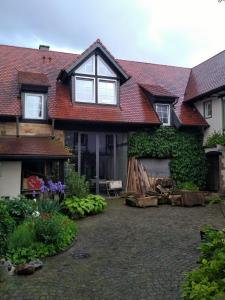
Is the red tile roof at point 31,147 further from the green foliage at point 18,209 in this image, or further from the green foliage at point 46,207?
the green foliage at point 18,209

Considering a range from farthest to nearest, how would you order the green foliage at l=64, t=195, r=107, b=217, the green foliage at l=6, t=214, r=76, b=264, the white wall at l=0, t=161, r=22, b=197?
1. the white wall at l=0, t=161, r=22, b=197
2. the green foliage at l=64, t=195, r=107, b=217
3. the green foliage at l=6, t=214, r=76, b=264

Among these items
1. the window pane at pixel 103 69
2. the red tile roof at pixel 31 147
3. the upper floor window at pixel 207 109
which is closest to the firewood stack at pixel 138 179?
the red tile roof at pixel 31 147

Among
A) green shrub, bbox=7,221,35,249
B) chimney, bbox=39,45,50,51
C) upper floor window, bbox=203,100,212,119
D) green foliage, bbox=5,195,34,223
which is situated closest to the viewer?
green shrub, bbox=7,221,35,249

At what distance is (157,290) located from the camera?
250 inches

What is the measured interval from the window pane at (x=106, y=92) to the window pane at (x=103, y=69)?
1.44 feet

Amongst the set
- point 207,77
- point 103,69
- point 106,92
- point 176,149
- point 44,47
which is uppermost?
point 44,47

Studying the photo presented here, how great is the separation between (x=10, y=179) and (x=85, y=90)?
22.8 feet

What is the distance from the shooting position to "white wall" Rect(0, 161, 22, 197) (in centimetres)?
1446

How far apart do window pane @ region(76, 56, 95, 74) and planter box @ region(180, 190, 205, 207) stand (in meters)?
8.18

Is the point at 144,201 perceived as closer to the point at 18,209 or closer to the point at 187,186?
the point at 187,186

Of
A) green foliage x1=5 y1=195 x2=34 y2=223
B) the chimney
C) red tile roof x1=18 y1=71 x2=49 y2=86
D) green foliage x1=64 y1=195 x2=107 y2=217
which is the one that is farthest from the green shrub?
the chimney

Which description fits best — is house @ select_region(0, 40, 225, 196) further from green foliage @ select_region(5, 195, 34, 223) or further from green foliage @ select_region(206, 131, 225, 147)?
green foliage @ select_region(5, 195, 34, 223)

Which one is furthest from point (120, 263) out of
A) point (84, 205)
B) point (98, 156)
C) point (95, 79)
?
point (95, 79)

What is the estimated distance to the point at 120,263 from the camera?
7.98m
